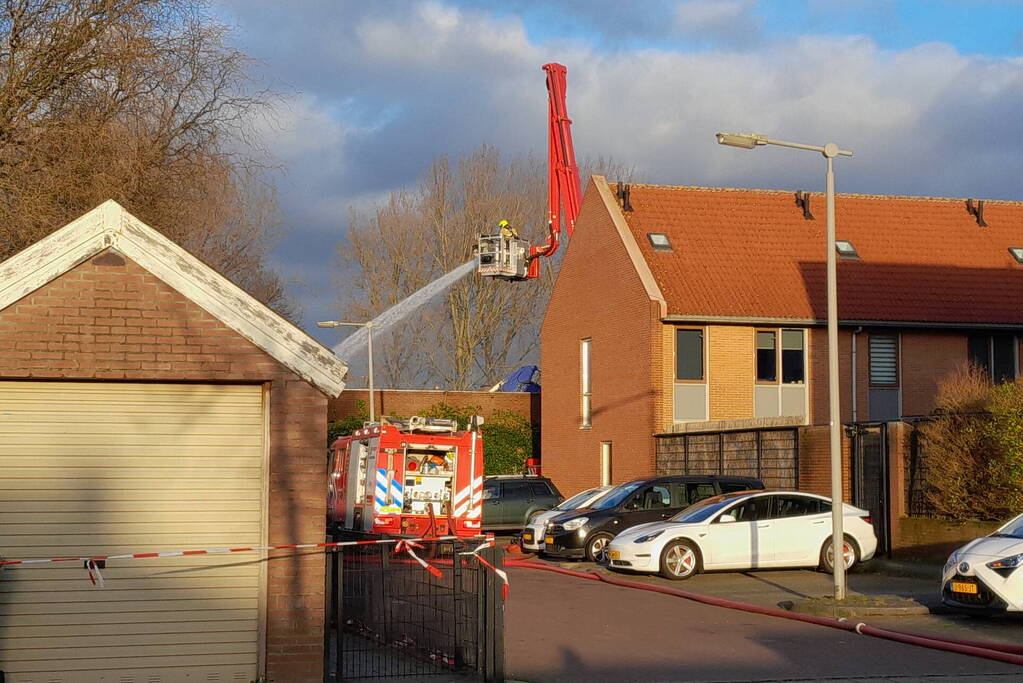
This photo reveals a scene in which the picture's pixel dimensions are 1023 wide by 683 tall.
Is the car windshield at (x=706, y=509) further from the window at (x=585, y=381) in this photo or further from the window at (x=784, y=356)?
the window at (x=585, y=381)

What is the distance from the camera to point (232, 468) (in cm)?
1085

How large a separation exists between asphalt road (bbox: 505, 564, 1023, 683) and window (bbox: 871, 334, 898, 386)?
1889 cm

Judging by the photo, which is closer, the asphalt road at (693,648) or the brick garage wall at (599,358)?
the asphalt road at (693,648)

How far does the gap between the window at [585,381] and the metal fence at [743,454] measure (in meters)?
6.58

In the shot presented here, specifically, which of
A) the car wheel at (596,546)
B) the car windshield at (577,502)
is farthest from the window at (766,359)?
the car wheel at (596,546)

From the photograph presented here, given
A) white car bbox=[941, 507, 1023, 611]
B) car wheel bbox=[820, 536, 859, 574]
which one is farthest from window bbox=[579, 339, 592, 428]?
white car bbox=[941, 507, 1023, 611]

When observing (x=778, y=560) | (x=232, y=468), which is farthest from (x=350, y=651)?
(x=778, y=560)

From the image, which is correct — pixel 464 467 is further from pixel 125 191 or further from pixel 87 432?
pixel 87 432

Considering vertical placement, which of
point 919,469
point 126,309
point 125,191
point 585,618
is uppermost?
point 125,191

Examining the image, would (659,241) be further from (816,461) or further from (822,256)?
(816,461)

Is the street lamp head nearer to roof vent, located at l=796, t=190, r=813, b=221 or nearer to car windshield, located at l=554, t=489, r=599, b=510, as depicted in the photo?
car windshield, located at l=554, t=489, r=599, b=510

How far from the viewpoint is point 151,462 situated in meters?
10.7

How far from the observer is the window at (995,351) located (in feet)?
124

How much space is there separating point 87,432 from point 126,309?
108 cm
